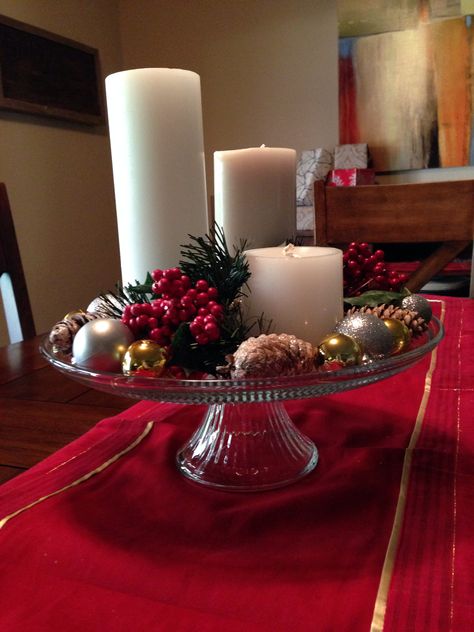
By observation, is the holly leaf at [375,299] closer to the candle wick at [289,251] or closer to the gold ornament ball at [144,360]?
the candle wick at [289,251]

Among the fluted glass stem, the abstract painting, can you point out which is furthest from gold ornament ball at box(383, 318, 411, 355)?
the abstract painting

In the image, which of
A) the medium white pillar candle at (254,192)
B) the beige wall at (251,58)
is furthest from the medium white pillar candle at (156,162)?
the beige wall at (251,58)

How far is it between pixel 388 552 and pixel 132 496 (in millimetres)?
167

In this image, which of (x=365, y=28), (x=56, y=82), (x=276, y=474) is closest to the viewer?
(x=276, y=474)

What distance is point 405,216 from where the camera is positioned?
1.13 meters

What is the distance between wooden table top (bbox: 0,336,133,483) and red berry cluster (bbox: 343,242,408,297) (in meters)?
0.25

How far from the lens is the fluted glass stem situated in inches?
15.8

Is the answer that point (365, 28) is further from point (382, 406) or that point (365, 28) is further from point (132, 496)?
point (132, 496)

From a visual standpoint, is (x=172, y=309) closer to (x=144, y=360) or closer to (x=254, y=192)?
(x=144, y=360)

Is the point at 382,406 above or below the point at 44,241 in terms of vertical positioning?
below

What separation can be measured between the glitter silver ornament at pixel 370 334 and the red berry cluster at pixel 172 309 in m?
0.09

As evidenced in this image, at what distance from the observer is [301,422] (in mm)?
514

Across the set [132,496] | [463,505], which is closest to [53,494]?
[132,496]

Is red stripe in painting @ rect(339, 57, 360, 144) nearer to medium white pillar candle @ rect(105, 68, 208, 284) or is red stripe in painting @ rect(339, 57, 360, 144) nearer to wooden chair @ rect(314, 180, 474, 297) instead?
wooden chair @ rect(314, 180, 474, 297)
